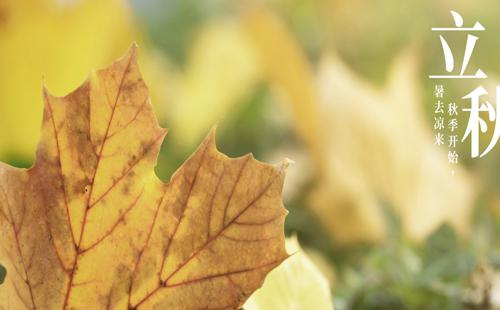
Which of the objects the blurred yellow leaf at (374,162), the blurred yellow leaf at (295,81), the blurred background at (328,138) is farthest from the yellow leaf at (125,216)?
the blurred yellow leaf at (295,81)

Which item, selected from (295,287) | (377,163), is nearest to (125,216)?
(295,287)

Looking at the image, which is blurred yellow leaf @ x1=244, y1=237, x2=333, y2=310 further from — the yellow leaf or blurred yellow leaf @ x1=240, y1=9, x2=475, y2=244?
blurred yellow leaf @ x1=240, y1=9, x2=475, y2=244

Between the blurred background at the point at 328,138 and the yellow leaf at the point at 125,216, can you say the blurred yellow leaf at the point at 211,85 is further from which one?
the yellow leaf at the point at 125,216

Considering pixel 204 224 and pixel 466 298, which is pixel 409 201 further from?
pixel 204 224

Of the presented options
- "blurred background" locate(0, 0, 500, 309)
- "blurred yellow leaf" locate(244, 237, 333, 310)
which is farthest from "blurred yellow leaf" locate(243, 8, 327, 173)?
"blurred yellow leaf" locate(244, 237, 333, 310)

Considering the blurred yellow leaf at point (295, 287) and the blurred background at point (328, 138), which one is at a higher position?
the blurred yellow leaf at point (295, 287)
